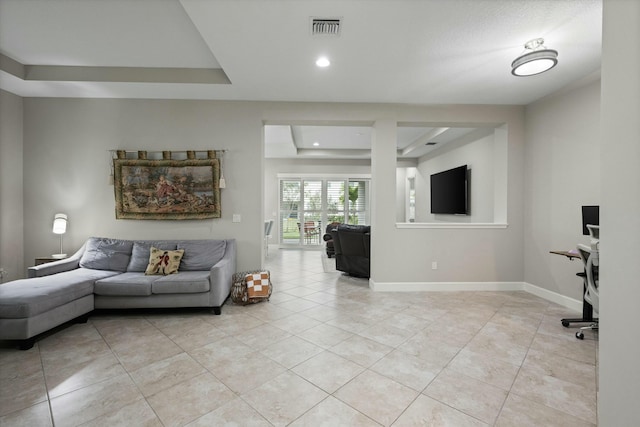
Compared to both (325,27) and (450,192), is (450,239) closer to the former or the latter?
(450,192)

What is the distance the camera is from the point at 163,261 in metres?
3.49

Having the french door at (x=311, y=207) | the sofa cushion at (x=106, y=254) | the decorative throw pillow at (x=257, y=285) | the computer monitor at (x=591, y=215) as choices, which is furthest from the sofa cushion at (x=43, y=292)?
the french door at (x=311, y=207)

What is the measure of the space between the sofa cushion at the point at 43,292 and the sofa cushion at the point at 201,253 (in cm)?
86

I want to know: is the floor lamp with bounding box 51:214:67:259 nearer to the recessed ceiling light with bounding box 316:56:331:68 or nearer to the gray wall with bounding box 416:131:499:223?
the recessed ceiling light with bounding box 316:56:331:68

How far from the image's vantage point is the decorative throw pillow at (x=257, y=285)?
142 inches

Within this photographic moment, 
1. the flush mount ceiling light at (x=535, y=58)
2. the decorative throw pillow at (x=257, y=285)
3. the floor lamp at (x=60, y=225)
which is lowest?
the decorative throw pillow at (x=257, y=285)

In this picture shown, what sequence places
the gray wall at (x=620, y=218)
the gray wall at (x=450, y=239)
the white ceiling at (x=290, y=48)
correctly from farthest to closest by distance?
the gray wall at (x=450, y=239) → the white ceiling at (x=290, y=48) → the gray wall at (x=620, y=218)

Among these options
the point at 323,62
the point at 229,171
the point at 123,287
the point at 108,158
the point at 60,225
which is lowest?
the point at 123,287

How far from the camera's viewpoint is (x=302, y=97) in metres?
3.92

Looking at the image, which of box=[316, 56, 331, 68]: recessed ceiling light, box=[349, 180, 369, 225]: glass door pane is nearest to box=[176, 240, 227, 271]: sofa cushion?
box=[316, 56, 331, 68]: recessed ceiling light

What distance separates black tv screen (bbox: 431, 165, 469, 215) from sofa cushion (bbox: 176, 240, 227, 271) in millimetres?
4703

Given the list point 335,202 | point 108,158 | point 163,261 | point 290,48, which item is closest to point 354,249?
point 163,261

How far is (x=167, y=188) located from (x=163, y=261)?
1.07 m

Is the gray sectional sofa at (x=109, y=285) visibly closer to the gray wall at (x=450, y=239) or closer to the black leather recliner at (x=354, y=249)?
the black leather recliner at (x=354, y=249)
